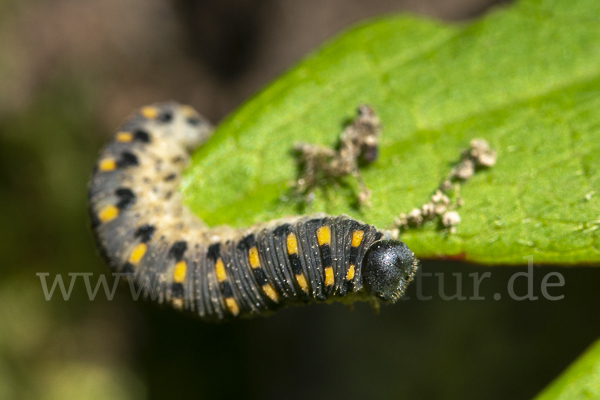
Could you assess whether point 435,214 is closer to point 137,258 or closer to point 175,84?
point 137,258

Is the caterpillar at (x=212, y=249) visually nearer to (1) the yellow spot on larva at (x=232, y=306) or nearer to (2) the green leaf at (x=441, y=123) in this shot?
(1) the yellow spot on larva at (x=232, y=306)

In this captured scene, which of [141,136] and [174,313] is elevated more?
[141,136]

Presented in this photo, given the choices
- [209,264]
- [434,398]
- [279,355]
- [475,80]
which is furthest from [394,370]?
[475,80]

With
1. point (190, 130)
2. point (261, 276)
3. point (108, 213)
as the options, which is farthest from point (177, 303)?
point (190, 130)

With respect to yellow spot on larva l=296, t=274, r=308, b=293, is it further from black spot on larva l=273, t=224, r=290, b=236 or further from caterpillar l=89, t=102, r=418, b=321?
black spot on larva l=273, t=224, r=290, b=236

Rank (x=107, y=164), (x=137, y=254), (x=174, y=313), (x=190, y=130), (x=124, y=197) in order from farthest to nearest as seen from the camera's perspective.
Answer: (x=174, y=313) → (x=190, y=130) → (x=107, y=164) → (x=124, y=197) → (x=137, y=254)

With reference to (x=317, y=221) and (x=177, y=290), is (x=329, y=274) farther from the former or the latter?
(x=177, y=290)

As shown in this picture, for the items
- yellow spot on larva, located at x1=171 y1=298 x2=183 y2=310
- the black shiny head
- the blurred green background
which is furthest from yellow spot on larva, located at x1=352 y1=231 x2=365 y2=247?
the blurred green background

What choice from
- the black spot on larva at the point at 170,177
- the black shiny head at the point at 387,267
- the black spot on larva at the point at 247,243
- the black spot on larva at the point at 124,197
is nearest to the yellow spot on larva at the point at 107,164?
the black spot on larva at the point at 124,197
